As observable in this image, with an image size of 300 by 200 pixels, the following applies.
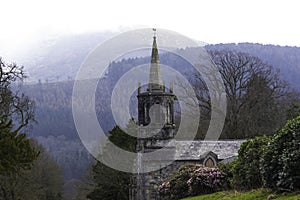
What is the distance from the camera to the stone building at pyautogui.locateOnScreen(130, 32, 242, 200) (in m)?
Result: 25.6

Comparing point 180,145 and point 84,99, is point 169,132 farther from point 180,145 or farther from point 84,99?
point 84,99

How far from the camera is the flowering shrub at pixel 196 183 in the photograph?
15453 mm

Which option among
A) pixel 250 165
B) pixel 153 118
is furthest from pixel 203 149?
pixel 250 165

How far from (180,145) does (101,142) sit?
54.7 ft

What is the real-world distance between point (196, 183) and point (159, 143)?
1085 cm

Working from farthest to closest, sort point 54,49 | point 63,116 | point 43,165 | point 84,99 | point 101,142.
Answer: point 54,49 → point 63,116 → point 84,99 → point 43,165 → point 101,142

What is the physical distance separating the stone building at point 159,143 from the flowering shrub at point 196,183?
23.8 feet

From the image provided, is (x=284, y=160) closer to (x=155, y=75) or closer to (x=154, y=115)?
(x=154, y=115)

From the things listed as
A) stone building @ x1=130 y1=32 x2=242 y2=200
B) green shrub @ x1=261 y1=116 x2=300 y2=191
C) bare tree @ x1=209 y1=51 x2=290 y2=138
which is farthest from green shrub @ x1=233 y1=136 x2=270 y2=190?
bare tree @ x1=209 y1=51 x2=290 y2=138

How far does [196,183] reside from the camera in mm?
16094

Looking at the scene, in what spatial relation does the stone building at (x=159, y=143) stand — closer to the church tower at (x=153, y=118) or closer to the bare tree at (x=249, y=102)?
the church tower at (x=153, y=118)

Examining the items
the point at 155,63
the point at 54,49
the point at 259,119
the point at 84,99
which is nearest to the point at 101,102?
the point at 84,99

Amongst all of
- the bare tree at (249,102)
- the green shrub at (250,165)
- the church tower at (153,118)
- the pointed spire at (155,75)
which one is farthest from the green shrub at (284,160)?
the bare tree at (249,102)

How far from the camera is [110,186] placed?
110ft
